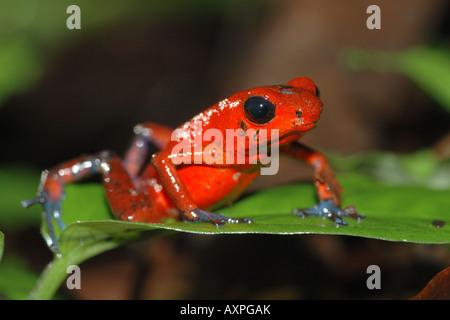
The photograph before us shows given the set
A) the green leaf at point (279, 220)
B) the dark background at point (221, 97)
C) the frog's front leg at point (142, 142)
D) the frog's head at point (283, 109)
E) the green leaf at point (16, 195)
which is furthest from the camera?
the green leaf at point (16, 195)

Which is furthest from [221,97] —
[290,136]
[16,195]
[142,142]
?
[290,136]

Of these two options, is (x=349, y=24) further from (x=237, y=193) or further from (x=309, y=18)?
(x=237, y=193)

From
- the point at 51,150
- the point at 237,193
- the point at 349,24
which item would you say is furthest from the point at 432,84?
the point at 51,150

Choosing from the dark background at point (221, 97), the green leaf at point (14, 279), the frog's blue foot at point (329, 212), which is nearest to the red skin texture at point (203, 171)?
the frog's blue foot at point (329, 212)

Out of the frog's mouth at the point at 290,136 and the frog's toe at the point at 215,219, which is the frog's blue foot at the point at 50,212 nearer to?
the frog's toe at the point at 215,219

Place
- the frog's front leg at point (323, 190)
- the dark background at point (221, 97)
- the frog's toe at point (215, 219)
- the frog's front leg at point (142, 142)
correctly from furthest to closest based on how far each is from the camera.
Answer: the dark background at point (221, 97), the frog's front leg at point (142, 142), the frog's front leg at point (323, 190), the frog's toe at point (215, 219)

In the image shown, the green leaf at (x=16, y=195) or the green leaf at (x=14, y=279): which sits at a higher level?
the green leaf at (x=16, y=195)
